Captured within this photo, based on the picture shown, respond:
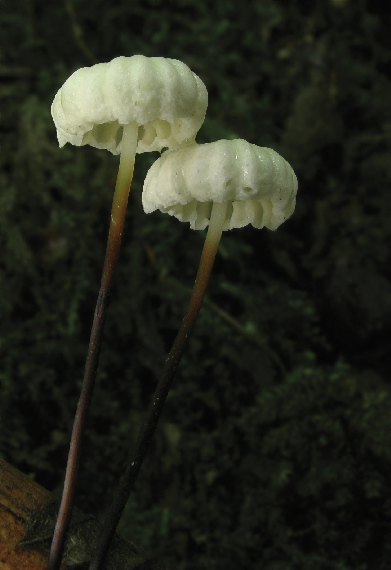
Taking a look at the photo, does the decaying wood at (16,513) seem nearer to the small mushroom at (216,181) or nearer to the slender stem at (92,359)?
the slender stem at (92,359)

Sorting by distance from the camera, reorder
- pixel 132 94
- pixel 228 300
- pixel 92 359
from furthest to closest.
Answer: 1. pixel 228 300
2. pixel 92 359
3. pixel 132 94

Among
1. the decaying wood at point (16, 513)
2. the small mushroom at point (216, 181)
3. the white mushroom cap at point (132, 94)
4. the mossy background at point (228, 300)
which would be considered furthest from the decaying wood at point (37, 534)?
the white mushroom cap at point (132, 94)

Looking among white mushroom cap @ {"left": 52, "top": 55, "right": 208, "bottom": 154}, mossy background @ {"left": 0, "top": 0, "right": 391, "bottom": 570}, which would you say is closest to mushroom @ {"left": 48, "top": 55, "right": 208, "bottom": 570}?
white mushroom cap @ {"left": 52, "top": 55, "right": 208, "bottom": 154}

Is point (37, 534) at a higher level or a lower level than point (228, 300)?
lower

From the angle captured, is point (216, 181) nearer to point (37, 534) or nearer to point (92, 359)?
point (92, 359)

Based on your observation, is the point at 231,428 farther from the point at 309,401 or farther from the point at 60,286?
the point at 60,286

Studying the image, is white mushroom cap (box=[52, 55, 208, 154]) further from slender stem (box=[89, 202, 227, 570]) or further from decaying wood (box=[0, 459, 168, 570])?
decaying wood (box=[0, 459, 168, 570])

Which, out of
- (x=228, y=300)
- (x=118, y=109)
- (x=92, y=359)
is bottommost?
(x=92, y=359)

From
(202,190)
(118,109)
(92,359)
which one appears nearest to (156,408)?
(92,359)
